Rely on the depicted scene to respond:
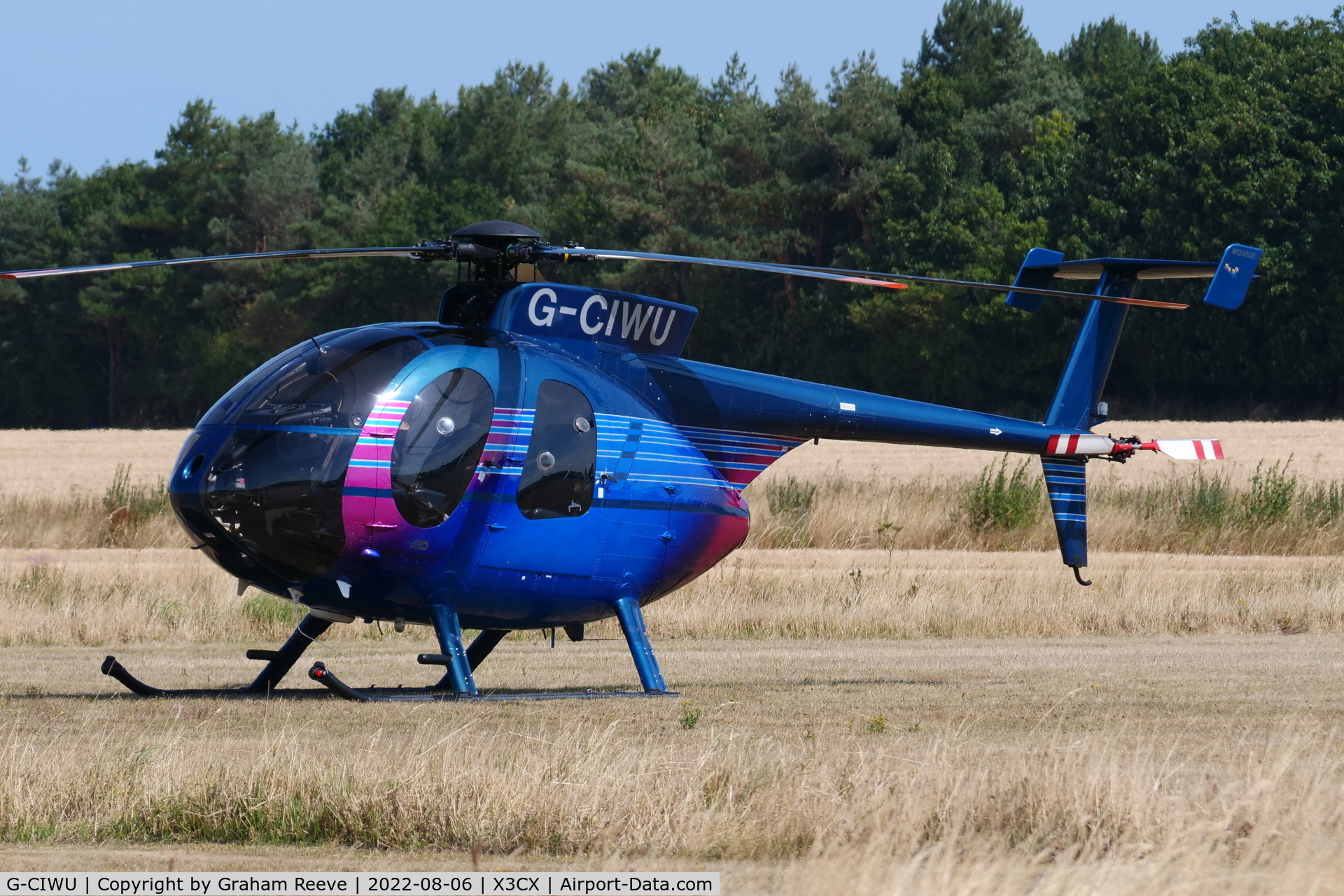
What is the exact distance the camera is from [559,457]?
41.8ft

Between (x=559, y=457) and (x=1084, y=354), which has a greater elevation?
(x=1084, y=354)

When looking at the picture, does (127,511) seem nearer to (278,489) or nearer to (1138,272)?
(278,489)

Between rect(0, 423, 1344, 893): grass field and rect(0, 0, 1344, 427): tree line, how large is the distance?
4597 cm

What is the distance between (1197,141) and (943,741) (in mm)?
60131

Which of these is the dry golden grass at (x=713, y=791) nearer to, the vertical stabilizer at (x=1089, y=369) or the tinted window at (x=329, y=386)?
the tinted window at (x=329, y=386)

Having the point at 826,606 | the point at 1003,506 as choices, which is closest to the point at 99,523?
the point at 826,606

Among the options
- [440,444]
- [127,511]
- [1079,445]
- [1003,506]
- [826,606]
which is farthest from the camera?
[127,511]

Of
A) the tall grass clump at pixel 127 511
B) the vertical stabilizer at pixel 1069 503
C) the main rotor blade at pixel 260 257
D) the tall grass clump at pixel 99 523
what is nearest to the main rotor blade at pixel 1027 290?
the vertical stabilizer at pixel 1069 503

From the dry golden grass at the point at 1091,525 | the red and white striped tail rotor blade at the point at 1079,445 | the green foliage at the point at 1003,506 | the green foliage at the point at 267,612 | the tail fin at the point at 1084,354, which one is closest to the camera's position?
the tail fin at the point at 1084,354

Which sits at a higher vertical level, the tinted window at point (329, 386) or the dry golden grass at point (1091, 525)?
the tinted window at point (329, 386)

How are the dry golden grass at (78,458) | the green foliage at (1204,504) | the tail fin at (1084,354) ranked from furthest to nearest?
the dry golden grass at (78,458), the green foliage at (1204,504), the tail fin at (1084,354)

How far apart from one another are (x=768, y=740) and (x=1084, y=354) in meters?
6.83

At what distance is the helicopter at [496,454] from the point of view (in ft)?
38.9
